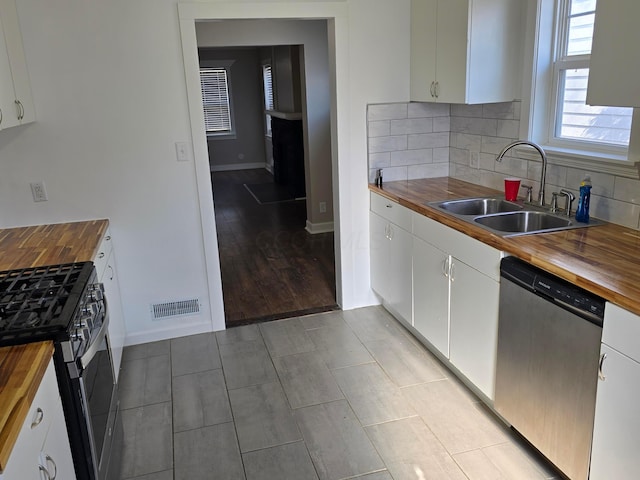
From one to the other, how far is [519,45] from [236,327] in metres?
2.53

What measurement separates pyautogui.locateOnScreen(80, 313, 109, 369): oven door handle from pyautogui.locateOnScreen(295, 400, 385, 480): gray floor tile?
1043 millimetres

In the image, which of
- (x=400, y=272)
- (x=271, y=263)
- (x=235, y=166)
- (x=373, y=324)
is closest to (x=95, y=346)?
(x=400, y=272)

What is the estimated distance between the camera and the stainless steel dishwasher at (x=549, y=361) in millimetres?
1829

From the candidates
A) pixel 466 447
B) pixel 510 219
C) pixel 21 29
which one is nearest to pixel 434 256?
pixel 510 219

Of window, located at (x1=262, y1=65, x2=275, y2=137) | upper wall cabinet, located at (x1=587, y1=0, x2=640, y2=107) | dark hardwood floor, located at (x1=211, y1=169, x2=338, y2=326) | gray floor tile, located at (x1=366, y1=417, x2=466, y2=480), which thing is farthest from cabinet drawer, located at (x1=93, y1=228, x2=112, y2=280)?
window, located at (x1=262, y1=65, x2=275, y2=137)

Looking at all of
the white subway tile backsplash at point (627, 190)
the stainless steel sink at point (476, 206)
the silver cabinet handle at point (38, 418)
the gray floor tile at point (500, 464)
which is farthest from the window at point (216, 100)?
the silver cabinet handle at point (38, 418)

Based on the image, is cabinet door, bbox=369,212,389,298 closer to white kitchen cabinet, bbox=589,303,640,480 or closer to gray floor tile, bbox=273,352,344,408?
gray floor tile, bbox=273,352,344,408

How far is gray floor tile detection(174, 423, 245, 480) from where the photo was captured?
2268 millimetres

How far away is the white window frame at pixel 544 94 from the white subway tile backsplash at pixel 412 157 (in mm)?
804

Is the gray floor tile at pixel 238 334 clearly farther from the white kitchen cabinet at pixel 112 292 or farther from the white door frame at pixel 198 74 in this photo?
the white kitchen cabinet at pixel 112 292

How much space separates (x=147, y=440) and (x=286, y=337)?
1.20 meters

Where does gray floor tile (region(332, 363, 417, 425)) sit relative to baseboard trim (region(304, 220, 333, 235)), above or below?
below

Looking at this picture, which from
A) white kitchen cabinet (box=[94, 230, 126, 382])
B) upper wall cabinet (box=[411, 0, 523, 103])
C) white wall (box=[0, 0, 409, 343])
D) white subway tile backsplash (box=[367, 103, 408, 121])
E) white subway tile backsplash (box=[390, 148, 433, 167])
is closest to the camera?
white kitchen cabinet (box=[94, 230, 126, 382])

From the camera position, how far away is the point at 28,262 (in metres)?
2.47
